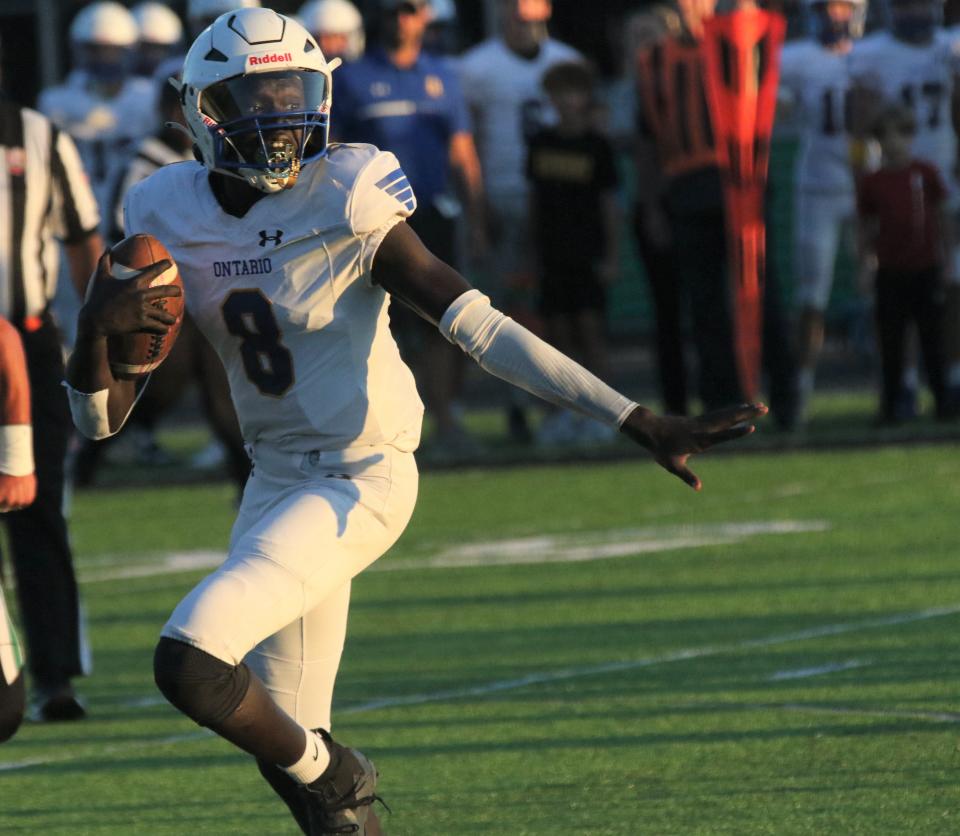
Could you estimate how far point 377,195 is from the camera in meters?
4.90

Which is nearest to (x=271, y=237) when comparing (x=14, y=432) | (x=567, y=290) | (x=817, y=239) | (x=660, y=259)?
(x=14, y=432)

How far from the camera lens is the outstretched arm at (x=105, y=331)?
4.64 metres

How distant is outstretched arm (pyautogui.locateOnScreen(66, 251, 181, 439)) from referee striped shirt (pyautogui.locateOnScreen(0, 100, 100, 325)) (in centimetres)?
220

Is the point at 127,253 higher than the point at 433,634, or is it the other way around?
the point at 127,253

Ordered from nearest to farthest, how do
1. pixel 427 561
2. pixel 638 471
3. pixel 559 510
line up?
pixel 427 561 < pixel 559 510 < pixel 638 471

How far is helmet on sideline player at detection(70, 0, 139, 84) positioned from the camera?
536 inches

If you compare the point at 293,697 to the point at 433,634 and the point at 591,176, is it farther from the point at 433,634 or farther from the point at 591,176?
the point at 591,176

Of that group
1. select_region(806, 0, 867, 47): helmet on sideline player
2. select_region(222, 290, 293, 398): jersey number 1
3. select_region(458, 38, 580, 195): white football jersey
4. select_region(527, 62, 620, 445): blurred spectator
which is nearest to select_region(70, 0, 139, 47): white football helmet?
select_region(458, 38, 580, 195): white football jersey

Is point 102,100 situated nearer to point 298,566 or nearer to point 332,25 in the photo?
point 332,25

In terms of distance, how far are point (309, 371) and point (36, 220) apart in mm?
2413

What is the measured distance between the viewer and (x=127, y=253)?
4.72 m

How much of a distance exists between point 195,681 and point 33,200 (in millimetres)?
2955

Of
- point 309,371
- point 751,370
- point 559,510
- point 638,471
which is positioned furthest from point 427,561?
point 309,371

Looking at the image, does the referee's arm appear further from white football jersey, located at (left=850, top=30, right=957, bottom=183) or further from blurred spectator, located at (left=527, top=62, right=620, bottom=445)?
white football jersey, located at (left=850, top=30, right=957, bottom=183)
